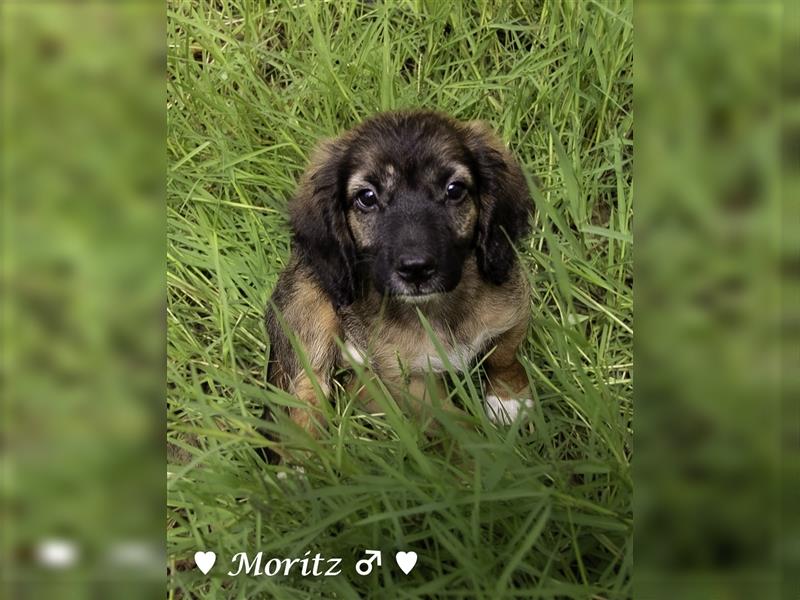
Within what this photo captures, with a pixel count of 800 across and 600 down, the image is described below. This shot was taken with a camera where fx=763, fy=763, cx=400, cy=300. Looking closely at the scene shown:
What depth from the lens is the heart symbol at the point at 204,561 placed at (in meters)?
1.31

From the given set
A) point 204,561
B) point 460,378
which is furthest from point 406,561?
point 460,378

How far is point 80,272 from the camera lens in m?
0.86

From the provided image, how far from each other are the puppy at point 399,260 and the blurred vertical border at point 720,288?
2.48 ft

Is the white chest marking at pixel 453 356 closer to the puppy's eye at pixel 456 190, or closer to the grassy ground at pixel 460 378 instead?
the grassy ground at pixel 460 378

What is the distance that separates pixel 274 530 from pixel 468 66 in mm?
1088

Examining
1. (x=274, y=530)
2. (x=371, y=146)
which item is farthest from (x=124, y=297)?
(x=371, y=146)

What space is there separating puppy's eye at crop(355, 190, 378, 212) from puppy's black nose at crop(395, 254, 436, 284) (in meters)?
0.21

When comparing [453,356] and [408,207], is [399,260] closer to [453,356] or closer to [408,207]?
[408,207]

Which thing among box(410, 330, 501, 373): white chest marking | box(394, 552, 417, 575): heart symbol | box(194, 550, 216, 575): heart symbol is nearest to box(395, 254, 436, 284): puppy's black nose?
box(410, 330, 501, 373): white chest marking

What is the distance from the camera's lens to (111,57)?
875 mm

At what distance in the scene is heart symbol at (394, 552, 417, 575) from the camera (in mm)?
1300

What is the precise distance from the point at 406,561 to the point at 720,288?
0.77 m

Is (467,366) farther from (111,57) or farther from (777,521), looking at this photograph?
(111,57)

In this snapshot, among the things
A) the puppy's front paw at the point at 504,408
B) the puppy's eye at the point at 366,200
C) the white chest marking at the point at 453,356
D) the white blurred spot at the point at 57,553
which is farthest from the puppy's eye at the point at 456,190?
the white blurred spot at the point at 57,553
